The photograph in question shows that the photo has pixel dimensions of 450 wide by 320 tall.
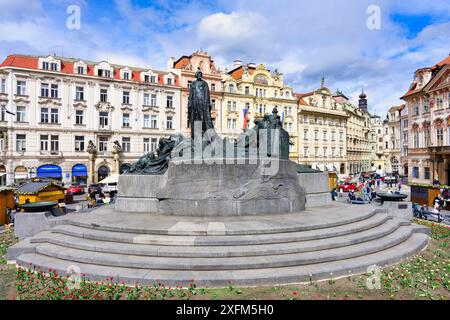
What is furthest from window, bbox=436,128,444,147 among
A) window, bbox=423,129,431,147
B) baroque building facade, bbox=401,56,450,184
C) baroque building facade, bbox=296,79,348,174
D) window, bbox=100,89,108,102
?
window, bbox=100,89,108,102

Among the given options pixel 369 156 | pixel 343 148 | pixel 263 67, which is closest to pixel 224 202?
pixel 263 67

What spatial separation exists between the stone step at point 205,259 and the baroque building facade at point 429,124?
3758 centimetres

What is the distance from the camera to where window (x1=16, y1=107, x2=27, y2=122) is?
113 ft

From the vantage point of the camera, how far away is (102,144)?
1547 inches

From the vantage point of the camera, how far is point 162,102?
43250mm

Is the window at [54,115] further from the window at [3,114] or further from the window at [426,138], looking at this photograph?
the window at [426,138]

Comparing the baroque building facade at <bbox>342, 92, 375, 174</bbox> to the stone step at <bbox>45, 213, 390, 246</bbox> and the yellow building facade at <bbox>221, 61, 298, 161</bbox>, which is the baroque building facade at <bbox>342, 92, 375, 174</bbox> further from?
the stone step at <bbox>45, 213, 390, 246</bbox>

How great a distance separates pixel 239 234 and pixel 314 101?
183ft

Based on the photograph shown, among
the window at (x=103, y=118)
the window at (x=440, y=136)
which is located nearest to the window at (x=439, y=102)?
the window at (x=440, y=136)

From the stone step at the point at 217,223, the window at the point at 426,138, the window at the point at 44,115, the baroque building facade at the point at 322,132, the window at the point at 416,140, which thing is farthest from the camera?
the baroque building facade at the point at 322,132

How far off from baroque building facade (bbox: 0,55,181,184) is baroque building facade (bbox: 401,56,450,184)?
3463 centimetres

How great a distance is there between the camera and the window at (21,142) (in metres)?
34.3

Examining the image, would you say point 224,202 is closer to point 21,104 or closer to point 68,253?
point 68,253

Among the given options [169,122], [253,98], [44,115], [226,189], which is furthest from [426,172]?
[44,115]
